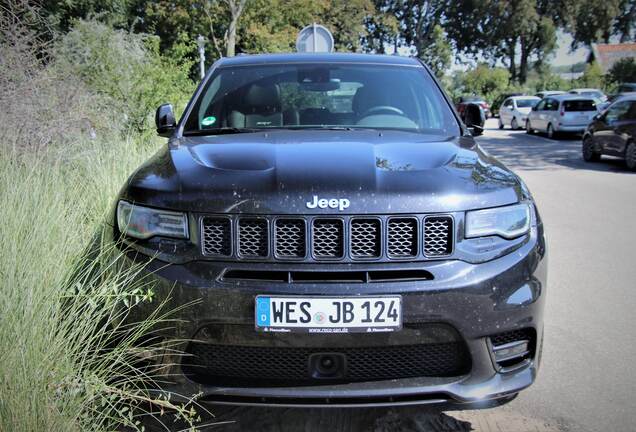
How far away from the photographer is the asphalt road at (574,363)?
3086 mm

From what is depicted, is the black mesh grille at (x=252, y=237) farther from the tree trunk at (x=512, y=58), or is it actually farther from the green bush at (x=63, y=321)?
the tree trunk at (x=512, y=58)

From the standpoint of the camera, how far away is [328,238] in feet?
8.30

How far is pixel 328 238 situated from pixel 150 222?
0.75m

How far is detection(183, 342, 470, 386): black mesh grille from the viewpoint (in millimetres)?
2523

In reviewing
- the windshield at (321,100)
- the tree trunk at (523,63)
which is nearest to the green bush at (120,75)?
the windshield at (321,100)

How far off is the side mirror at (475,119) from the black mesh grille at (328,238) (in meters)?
2.07

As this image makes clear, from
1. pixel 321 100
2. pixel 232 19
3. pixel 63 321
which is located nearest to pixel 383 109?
pixel 321 100

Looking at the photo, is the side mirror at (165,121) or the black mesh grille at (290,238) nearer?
the black mesh grille at (290,238)

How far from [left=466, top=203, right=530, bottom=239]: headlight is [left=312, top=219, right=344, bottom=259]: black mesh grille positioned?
531 millimetres

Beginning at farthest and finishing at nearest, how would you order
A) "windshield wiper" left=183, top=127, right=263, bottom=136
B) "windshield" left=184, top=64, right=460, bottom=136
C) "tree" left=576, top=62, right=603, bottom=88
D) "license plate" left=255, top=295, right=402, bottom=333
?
"tree" left=576, top=62, right=603, bottom=88, "windshield" left=184, top=64, right=460, bottom=136, "windshield wiper" left=183, top=127, right=263, bottom=136, "license plate" left=255, top=295, right=402, bottom=333

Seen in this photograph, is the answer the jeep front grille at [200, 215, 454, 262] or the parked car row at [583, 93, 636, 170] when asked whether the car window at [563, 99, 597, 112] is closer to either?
the parked car row at [583, 93, 636, 170]

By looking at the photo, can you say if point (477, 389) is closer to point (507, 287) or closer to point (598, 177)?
point (507, 287)

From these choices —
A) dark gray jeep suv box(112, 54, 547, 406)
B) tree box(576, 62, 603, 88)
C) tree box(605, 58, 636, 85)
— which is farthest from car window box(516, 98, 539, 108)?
dark gray jeep suv box(112, 54, 547, 406)

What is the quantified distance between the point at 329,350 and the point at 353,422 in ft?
2.42
